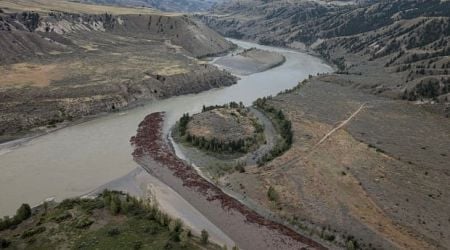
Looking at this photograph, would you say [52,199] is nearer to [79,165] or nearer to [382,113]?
[79,165]

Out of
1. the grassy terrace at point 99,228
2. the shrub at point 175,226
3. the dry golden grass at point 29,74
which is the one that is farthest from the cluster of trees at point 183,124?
the shrub at point 175,226

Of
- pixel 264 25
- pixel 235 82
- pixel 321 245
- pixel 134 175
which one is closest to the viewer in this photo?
pixel 321 245

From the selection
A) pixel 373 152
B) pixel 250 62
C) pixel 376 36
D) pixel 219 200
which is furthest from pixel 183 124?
pixel 376 36

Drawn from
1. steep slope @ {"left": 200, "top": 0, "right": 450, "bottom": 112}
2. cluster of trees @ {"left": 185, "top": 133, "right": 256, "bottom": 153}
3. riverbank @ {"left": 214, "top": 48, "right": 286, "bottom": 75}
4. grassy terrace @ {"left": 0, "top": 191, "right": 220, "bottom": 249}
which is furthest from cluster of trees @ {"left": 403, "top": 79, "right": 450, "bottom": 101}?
grassy terrace @ {"left": 0, "top": 191, "right": 220, "bottom": 249}

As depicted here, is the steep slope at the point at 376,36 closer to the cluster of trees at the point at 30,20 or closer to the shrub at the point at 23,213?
the shrub at the point at 23,213

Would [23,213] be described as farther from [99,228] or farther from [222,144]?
[222,144]

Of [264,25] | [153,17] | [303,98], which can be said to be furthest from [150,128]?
[264,25]
